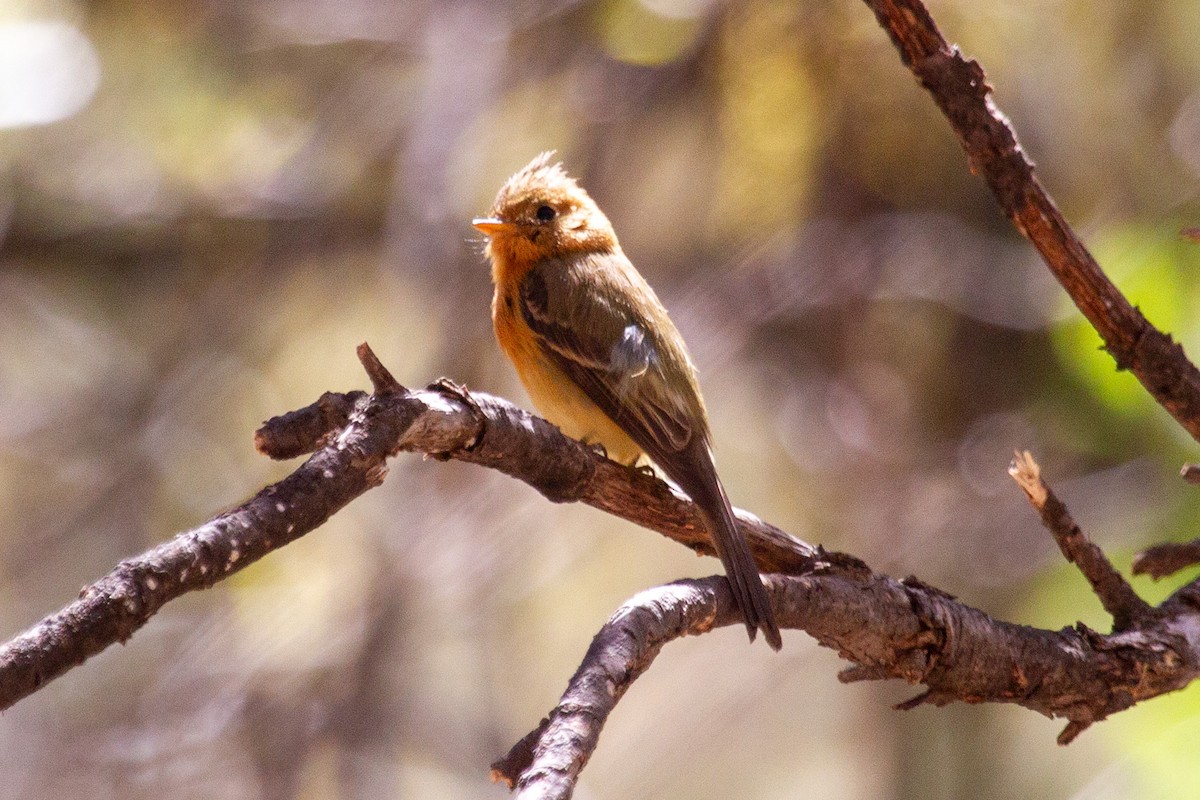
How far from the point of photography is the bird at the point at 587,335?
3939 mm

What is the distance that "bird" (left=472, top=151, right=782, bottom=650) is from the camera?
3939 mm

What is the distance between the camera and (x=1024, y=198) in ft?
9.40

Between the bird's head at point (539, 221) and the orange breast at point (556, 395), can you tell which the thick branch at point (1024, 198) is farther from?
the bird's head at point (539, 221)

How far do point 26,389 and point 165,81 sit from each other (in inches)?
67.4

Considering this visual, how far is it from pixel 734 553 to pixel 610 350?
1420 mm

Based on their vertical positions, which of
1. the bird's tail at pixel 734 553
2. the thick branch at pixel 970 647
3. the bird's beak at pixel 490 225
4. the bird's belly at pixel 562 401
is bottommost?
the thick branch at pixel 970 647

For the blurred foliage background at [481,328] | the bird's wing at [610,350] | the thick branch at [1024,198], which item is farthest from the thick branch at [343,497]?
the blurred foliage background at [481,328]

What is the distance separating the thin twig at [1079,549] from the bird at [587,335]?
85cm

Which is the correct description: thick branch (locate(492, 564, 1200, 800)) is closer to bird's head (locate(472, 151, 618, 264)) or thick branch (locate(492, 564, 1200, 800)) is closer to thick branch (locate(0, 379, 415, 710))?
thick branch (locate(0, 379, 415, 710))

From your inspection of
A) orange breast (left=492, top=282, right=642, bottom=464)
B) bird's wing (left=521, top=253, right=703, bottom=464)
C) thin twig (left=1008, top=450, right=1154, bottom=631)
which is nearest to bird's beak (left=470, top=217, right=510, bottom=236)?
bird's wing (left=521, top=253, right=703, bottom=464)

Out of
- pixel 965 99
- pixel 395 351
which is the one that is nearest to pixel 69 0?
pixel 395 351

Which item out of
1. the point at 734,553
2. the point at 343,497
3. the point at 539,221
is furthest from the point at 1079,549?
the point at 539,221

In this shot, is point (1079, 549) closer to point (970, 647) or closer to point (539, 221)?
A: point (970, 647)

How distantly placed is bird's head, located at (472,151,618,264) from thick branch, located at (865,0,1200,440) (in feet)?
6.72
